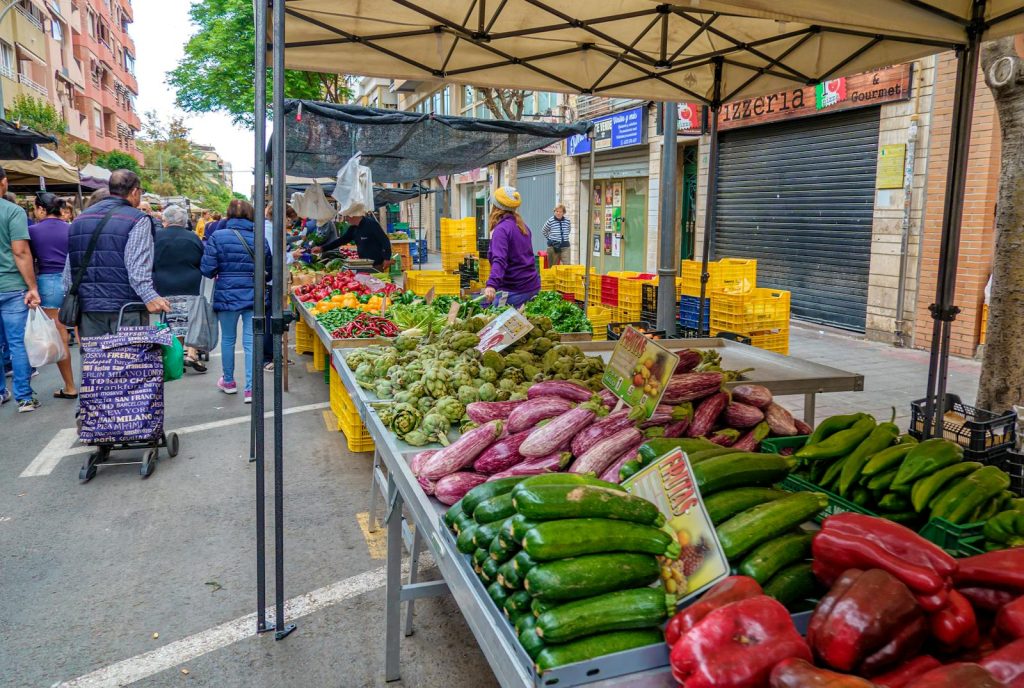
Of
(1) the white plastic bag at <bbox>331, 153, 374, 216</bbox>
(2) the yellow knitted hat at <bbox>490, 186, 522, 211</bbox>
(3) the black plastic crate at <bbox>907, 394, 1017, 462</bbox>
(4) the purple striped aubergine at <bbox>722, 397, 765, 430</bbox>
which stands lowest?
(3) the black plastic crate at <bbox>907, 394, 1017, 462</bbox>

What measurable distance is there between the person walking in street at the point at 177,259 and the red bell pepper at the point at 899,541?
7.62 meters

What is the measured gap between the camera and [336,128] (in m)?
8.05

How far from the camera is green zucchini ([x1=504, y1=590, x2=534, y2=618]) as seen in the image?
5.86 feet

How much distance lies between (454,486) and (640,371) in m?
0.91

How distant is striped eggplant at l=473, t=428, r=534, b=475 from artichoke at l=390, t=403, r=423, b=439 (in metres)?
0.59

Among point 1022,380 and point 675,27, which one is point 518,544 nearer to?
point 675,27

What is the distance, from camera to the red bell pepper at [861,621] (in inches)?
54.2

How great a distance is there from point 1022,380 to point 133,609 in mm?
5983

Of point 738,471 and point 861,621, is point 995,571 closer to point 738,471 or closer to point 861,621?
point 861,621

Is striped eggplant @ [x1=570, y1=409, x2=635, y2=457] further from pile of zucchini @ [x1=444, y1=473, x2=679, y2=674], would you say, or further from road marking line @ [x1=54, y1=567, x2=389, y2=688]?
road marking line @ [x1=54, y1=567, x2=389, y2=688]

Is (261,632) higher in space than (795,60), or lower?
lower

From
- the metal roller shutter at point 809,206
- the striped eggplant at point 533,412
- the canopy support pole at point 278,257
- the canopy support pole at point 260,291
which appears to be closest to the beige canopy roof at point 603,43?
the canopy support pole at point 260,291

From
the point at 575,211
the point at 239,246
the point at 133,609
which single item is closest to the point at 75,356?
the point at 239,246

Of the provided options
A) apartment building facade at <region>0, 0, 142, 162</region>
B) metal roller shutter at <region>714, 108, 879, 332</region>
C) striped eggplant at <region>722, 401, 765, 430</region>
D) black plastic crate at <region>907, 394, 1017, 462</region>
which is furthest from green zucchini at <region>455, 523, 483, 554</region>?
apartment building facade at <region>0, 0, 142, 162</region>
